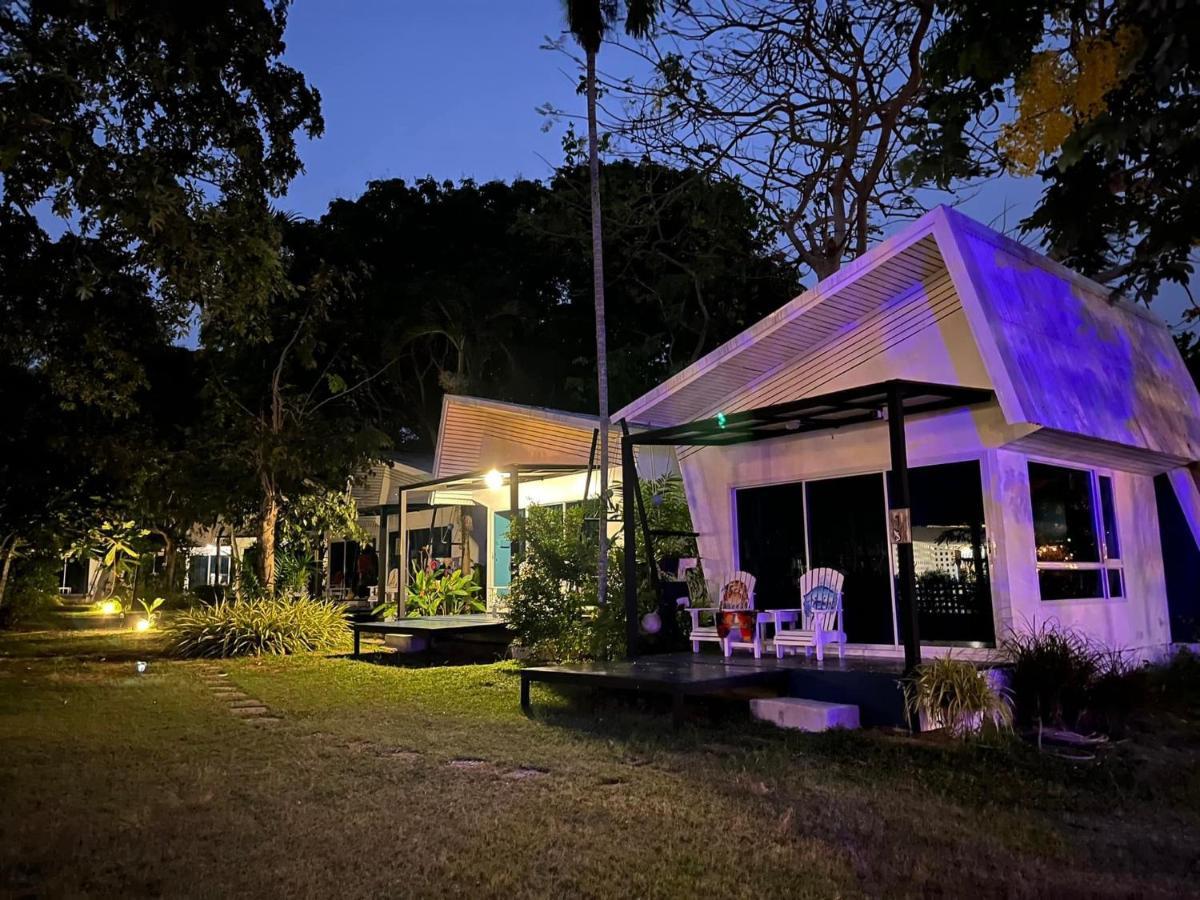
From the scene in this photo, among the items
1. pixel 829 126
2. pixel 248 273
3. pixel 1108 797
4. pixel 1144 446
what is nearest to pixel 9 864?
pixel 1108 797

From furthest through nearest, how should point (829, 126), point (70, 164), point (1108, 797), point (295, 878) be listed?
point (829, 126) < point (70, 164) < point (1108, 797) < point (295, 878)

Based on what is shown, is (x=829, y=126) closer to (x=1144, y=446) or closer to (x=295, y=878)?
(x=1144, y=446)

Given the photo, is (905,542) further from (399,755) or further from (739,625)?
(399,755)

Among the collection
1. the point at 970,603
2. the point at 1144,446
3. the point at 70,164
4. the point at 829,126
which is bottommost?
the point at 970,603

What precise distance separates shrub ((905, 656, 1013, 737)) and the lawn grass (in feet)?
1.09

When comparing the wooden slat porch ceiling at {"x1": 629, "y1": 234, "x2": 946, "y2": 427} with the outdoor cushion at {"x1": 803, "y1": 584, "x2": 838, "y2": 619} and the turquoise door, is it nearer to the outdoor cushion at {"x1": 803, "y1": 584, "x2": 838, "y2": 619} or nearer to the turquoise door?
the outdoor cushion at {"x1": 803, "y1": 584, "x2": 838, "y2": 619}

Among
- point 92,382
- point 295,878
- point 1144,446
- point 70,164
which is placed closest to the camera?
point 295,878

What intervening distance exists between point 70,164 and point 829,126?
11.1 m

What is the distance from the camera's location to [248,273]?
31.7ft

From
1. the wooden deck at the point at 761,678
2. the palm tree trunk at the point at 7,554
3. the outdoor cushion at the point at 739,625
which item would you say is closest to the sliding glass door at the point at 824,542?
the wooden deck at the point at 761,678

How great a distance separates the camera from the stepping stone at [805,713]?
24.3 feet

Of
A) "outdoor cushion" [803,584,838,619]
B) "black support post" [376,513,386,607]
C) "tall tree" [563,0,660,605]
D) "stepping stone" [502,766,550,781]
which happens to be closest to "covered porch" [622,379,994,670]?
"outdoor cushion" [803,584,838,619]

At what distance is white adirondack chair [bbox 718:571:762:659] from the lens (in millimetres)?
9305

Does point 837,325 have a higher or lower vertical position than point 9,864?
higher
